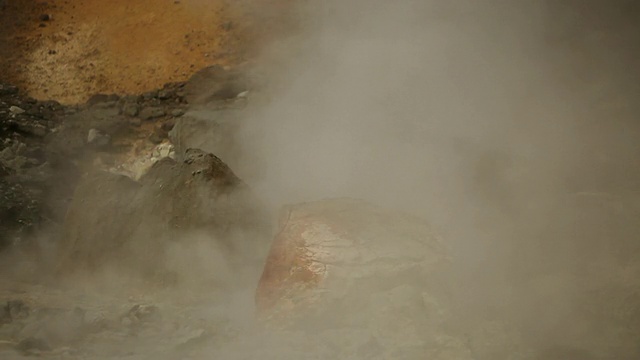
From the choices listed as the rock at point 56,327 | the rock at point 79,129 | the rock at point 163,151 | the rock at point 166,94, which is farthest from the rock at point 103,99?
the rock at point 56,327

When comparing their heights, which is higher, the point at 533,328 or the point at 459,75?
the point at 459,75

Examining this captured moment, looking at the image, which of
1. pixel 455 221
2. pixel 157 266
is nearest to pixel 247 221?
pixel 157 266

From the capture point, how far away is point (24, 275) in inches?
127

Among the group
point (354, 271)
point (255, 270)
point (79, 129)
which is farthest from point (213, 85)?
point (354, 271)

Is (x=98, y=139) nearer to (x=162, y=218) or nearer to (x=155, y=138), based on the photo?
(x=155, y=138)

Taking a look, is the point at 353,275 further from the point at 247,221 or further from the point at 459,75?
the point at 459,75

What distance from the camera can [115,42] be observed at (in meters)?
Result: 5.71

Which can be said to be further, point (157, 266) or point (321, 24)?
point (321, 24)

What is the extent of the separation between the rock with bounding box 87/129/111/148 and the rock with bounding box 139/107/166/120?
379 mm

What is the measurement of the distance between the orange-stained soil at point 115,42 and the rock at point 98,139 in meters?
0.81

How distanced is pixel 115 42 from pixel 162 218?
3328mm

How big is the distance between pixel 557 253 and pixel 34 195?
10.6 feet

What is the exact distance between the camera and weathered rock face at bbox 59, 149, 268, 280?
2939mm

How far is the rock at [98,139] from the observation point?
449 cm
